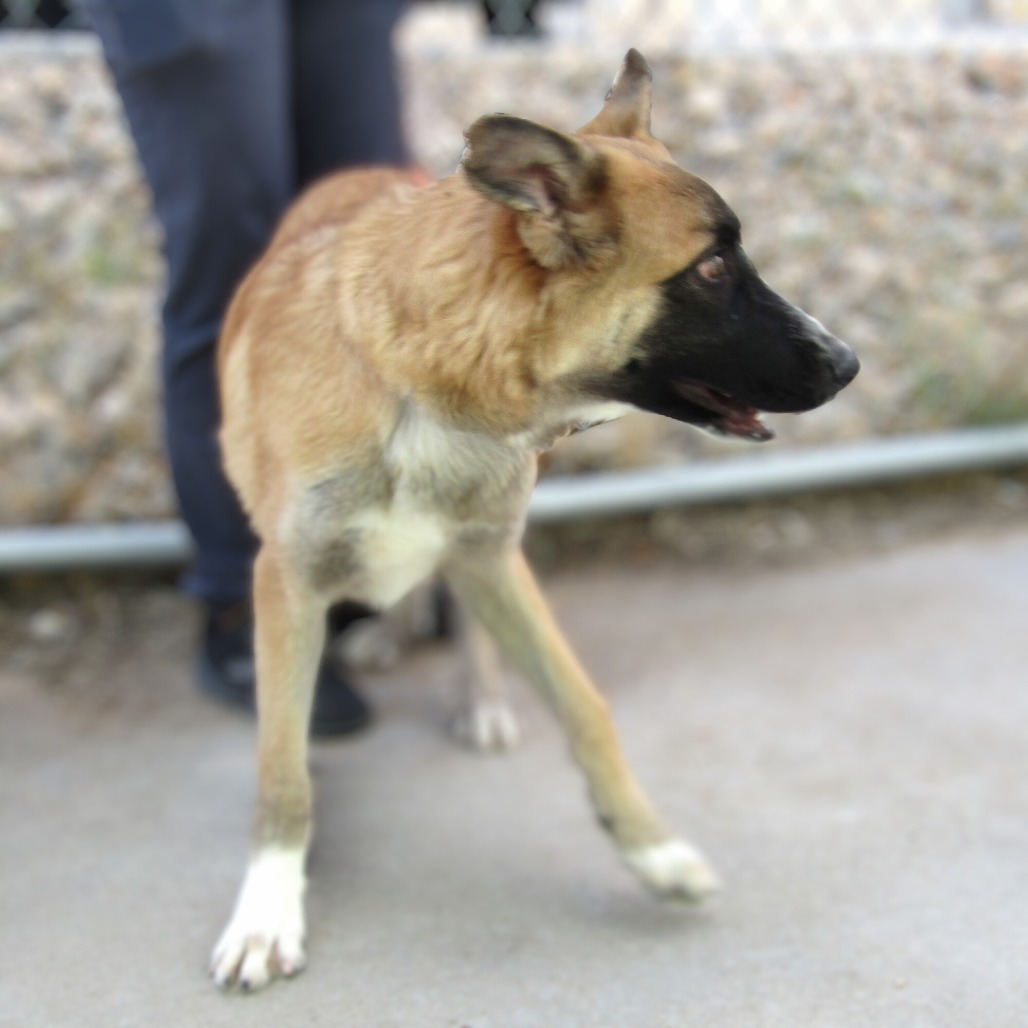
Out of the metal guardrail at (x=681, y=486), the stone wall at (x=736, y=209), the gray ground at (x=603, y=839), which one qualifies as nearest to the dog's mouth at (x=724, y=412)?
the gray ground at (x=603, y=839)

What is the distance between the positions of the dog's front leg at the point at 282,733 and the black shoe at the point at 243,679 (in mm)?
675

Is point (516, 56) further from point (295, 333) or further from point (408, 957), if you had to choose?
point (408, 957)

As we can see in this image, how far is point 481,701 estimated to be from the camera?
2.70 metres

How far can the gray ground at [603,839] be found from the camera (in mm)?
1818

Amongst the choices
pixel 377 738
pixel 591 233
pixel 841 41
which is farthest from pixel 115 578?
pixel 841 41

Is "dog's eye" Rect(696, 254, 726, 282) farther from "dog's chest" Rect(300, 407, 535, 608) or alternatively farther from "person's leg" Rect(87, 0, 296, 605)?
"person's leg" Rect(87, 0, 296, 605)

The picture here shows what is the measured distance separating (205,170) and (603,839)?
4.89 feet

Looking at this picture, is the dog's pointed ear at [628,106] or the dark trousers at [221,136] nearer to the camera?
the dog's pointed ear at [628,106]

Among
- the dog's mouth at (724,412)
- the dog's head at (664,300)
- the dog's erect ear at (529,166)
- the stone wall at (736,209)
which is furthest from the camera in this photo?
the stone wall at (736,209)

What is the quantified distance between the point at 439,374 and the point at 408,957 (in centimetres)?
91

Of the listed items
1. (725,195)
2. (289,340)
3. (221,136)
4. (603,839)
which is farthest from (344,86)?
(603,839)

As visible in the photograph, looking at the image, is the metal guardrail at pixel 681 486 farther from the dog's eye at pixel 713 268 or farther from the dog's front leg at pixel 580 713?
the dog's eye at pixel 713 268

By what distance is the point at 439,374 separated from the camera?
1.70 metres

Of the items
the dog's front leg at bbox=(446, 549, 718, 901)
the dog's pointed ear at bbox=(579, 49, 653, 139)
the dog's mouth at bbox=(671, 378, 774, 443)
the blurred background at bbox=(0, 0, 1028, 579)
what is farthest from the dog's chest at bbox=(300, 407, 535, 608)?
the blurred background at bbox=(0, 0, 1028, 579)
